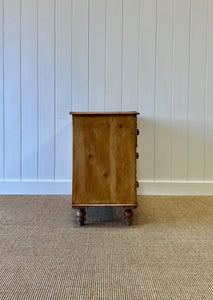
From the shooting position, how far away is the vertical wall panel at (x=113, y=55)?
2.52m

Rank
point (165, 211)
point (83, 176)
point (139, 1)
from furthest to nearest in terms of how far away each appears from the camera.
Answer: point (139, 1) → point (165, 211) → point (83, 176)

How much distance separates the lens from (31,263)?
1385mm

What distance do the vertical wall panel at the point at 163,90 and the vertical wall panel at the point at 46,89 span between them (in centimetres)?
79

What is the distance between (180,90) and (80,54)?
79 centimetres

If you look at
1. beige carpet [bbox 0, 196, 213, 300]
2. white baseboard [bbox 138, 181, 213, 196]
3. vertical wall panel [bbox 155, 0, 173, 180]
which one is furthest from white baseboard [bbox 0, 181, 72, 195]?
vertical wall panel [bbox 155, 0, 173, 180]

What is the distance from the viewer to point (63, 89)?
101 inches

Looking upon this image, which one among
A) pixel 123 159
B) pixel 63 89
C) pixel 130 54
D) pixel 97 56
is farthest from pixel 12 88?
pixel 123 159

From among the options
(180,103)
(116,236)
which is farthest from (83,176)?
(180,103)

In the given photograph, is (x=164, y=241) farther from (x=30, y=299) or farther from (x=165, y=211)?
(x=30, y=299)

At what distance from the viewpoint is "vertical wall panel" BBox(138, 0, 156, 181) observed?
253 cm

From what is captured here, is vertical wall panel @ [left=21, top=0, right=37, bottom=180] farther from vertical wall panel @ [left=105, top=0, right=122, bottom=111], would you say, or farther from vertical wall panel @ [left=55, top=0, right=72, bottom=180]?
vertical wall panel @ [left=105, top=0, right=122, bottom=111]

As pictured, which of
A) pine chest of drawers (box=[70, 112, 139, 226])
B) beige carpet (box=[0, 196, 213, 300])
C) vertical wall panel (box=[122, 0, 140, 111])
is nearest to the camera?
beige carpet (box=[0, 196, 213, 300])

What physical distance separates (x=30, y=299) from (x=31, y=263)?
29 centimetres

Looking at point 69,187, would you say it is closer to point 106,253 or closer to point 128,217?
point 128,217
